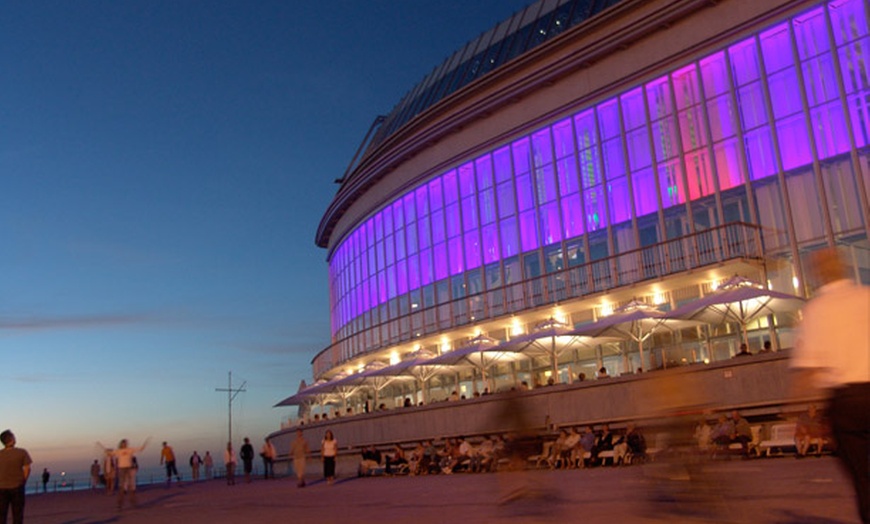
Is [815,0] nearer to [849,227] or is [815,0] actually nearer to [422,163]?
[849,227]

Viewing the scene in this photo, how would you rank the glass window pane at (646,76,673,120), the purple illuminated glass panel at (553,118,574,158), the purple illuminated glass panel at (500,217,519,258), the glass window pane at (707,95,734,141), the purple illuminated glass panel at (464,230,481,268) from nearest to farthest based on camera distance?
the glass window pane at (707,95,734,141) < the glass window pane at (646,76,673,120) < the purple illuminated glass panel at (553,118,574,158) < the purple illuminated glass panel at (500,217,519,258) < the purple illuminated glass panel at (464,230,481,268)

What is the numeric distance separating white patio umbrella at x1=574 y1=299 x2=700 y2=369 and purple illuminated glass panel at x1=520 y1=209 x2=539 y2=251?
9.06m

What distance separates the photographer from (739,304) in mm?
24656

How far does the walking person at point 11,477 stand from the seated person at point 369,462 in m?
20.0

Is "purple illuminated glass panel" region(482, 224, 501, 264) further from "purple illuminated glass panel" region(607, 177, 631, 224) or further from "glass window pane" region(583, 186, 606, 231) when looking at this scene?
"purple illuminated glass panel" region(607, 177, 631, 224)

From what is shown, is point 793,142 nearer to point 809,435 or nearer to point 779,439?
point 779,439

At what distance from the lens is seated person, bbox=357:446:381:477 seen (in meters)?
32.3

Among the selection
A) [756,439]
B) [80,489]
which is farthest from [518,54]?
[80,489]

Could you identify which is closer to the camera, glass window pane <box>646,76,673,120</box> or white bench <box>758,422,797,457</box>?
white bench <box>758,422,797,457</box>

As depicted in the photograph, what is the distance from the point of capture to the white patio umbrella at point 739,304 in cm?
2398

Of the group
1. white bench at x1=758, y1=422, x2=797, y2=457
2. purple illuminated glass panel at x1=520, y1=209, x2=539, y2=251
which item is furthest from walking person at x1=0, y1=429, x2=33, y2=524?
purple illuminated glass panel at x1=520, y1=209, x2=539, y2=251

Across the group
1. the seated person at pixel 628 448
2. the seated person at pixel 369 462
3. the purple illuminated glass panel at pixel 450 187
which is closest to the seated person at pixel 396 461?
the seated person at pixel 369 462

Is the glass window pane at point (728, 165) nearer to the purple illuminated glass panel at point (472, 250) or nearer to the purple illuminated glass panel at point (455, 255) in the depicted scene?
the purple illuminated glass panel at point (472, 250)

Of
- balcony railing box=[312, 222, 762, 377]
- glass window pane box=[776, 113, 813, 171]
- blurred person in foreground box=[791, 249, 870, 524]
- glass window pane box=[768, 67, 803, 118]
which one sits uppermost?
glass window pane box=[768, 67, 803, 118]
